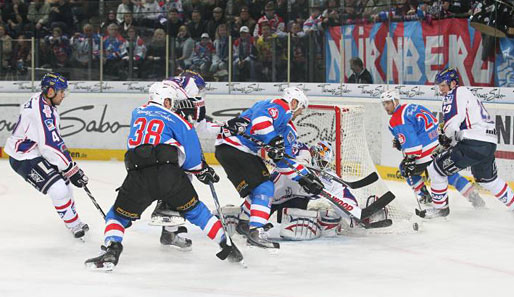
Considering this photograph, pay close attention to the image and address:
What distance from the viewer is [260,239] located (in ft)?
16.7

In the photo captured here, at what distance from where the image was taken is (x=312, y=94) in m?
9.15

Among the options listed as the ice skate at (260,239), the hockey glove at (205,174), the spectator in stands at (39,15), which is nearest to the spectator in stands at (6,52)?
the spectator in stands at (39,15)

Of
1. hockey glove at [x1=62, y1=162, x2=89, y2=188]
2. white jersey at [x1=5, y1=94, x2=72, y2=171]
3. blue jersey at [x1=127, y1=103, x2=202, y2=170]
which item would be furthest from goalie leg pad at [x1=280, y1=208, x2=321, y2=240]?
white jersey at [x1=5, y1=94, x2=72, y2=171]

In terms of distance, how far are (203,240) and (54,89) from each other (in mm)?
1389

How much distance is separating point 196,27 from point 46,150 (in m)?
5.17

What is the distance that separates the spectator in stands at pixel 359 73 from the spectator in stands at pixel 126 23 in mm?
3100

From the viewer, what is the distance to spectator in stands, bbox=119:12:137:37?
406 inches

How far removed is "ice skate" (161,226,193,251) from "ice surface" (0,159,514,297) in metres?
0.07

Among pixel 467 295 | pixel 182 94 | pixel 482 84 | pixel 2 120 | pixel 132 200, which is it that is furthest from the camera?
pixel 2 120

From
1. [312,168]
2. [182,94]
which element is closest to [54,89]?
[182,94]

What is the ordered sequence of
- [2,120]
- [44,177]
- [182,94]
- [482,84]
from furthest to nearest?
[2,120], [482,84], [44,177], [182,94]

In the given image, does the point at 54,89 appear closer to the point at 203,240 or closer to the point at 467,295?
the point at 203,240

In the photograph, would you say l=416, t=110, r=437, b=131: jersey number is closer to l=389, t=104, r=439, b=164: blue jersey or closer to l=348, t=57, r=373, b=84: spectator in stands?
l=389, t=104, r=439, b=164: blue jersey

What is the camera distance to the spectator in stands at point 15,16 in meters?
10.9
